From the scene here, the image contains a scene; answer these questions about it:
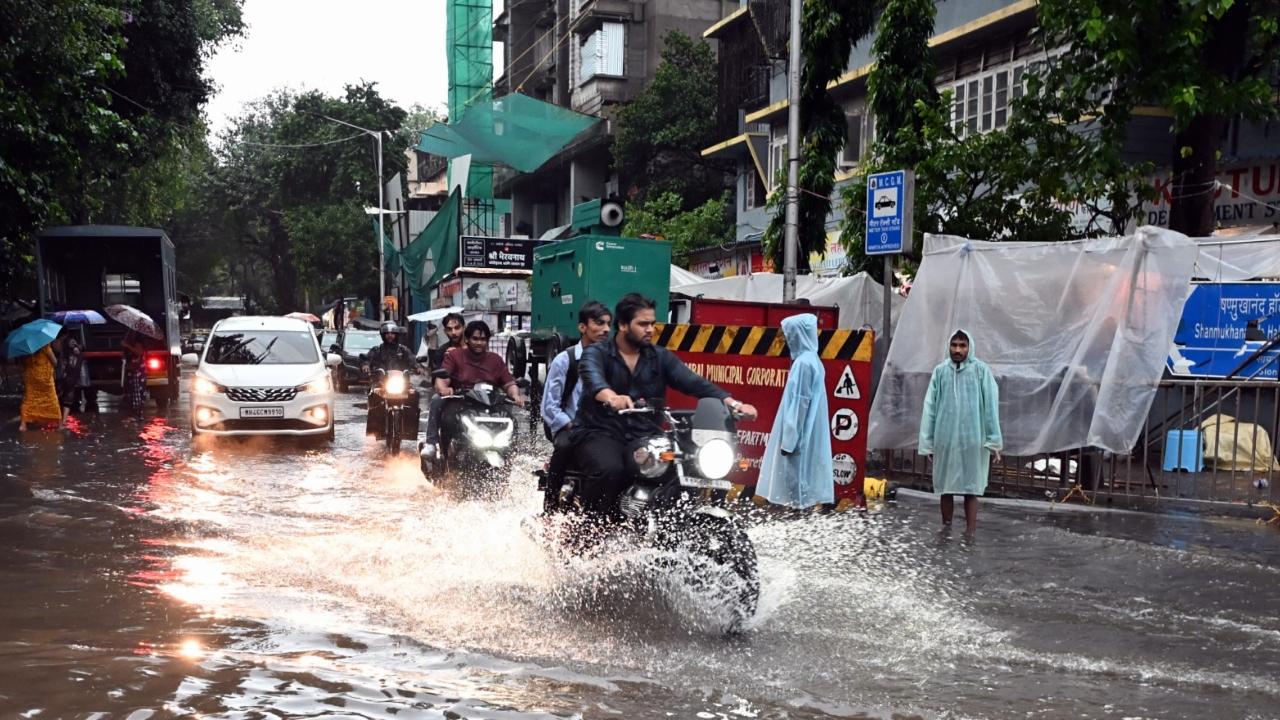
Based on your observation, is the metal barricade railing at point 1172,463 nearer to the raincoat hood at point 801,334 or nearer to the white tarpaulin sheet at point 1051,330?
the white tarpaulin sheet at point 1051,330

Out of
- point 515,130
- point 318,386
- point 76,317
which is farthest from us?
point 515,130

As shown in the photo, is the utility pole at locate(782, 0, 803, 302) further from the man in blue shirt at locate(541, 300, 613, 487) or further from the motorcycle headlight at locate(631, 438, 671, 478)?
the motorcycle headlight at locate(631, 438, 671, 478)

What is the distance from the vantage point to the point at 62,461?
13.5 metres

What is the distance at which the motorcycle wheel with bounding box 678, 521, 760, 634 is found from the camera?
5.88 metres

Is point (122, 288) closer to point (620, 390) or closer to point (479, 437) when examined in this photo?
point (479, 437)

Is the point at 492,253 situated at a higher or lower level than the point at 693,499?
higher

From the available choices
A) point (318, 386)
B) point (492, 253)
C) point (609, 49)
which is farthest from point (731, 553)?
point (609, 49)

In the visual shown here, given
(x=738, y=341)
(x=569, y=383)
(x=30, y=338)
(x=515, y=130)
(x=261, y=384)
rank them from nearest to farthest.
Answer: (x=569, y=383)
(x=738, y=341)
(x=261, y=384)
(x=30, y=338)
(x=515, y=130)

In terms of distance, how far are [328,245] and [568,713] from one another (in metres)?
51.2

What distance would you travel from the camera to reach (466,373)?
1088 cm

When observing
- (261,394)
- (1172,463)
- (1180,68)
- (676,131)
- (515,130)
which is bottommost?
(1172,463)

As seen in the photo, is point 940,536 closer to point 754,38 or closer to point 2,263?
point 2,263

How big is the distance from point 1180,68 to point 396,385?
31.0ft

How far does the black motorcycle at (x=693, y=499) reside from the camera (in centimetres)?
588
